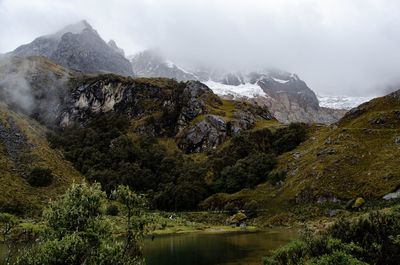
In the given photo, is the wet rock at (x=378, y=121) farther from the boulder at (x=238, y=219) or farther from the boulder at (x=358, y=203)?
the boulder at (x=238, y=219)

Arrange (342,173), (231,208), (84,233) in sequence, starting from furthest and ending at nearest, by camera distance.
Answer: (231,208) < (342,173) < (84,233)

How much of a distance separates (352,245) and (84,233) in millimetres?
33416

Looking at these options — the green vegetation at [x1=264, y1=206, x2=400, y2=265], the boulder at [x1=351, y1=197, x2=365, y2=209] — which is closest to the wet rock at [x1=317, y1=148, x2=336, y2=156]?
the boulder at [x1=351, y1=197, x2=365, y2=209]

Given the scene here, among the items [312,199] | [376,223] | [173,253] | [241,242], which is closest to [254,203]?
[312,199]

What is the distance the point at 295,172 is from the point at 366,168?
3347 cm

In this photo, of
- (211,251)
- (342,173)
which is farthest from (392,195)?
(211,251)

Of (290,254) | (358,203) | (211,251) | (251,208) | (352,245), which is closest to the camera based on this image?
(352,245)

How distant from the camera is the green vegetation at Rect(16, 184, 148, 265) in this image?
50.8 m

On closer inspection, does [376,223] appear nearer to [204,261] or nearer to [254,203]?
[204,261]

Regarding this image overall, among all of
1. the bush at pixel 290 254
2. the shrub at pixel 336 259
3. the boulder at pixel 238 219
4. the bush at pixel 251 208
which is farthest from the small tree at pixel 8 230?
the bush at pixel 251 208

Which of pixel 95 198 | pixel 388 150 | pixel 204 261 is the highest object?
pixel 388 150

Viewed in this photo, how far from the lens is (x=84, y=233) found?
55.8 m

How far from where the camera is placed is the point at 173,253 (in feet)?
311

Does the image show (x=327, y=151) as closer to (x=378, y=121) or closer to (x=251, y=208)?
(x=378, y=121)
